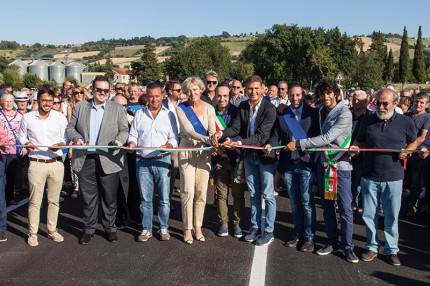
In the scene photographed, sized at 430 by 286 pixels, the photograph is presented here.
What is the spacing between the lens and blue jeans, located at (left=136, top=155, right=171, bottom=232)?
19.4 ft

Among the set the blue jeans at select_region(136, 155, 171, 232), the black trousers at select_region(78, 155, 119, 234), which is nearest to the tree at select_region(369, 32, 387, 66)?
the blue jeans at select_region(136, 155, 171, 232)

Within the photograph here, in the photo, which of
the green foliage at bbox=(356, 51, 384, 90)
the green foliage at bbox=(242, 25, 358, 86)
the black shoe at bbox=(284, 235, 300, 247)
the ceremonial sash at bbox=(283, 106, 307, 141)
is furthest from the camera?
the green foliage at bbox=(242, 25, 358, 86)

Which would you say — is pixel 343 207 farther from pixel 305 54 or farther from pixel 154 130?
pixel 305 54

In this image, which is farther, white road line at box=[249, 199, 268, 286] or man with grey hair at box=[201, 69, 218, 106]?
man with grey hair at box=[201, 69, 218, 106]

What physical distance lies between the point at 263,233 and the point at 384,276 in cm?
170

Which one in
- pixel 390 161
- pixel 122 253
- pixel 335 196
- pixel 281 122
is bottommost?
pixel 122 253

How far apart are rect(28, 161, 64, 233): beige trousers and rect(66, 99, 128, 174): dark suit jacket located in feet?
1.14

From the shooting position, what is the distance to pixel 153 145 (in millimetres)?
5871

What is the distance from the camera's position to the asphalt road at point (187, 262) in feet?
15.6

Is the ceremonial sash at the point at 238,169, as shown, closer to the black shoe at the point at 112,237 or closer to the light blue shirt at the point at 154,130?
the light blue shirt at the point at 154,130

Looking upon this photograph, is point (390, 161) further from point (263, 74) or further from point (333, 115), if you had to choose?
point (263, 74)

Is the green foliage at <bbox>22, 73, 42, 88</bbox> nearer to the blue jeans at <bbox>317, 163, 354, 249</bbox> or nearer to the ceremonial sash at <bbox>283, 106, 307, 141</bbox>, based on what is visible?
the ceremonial sash at <bbox>283, 106, 307, 141</bbox>

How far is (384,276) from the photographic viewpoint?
15.9ft

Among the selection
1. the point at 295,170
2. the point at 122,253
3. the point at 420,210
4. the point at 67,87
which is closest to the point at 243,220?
the point at 295,170
